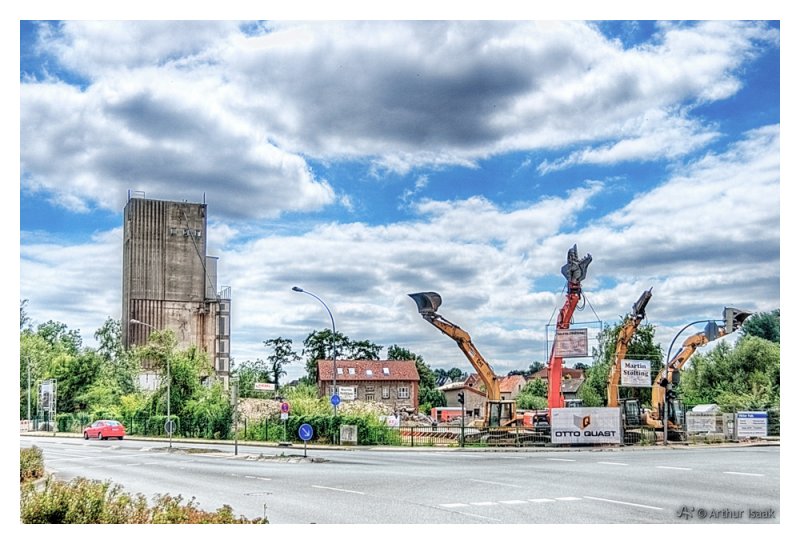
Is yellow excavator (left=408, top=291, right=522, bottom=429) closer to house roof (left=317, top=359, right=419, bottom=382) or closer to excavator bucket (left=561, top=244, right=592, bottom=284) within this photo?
excavator bucket (left=561, top=244, right=592, bottom=284)

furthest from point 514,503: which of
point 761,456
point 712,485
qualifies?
point 761,456

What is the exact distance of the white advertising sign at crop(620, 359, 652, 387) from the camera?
44.1m

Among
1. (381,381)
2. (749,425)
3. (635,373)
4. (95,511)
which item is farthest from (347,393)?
(95,511)

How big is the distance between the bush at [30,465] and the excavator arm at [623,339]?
27207mm

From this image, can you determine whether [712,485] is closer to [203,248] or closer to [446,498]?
[446,498]

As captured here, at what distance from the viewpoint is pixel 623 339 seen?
140 feet

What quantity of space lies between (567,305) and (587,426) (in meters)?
5.79

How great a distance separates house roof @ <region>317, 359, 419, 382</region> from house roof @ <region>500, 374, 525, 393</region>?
5441mm

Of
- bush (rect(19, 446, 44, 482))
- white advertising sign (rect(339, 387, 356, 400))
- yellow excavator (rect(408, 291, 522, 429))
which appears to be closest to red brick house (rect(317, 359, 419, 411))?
white advertising sign (rect(339, 387, 356, 400))

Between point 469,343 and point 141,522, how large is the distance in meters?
26.6

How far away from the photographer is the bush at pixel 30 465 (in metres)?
21.7

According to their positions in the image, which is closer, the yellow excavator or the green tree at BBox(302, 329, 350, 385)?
the yellow excavator

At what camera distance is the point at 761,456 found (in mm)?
35312

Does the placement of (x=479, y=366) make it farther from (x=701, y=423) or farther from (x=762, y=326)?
(x=762, y=326)
